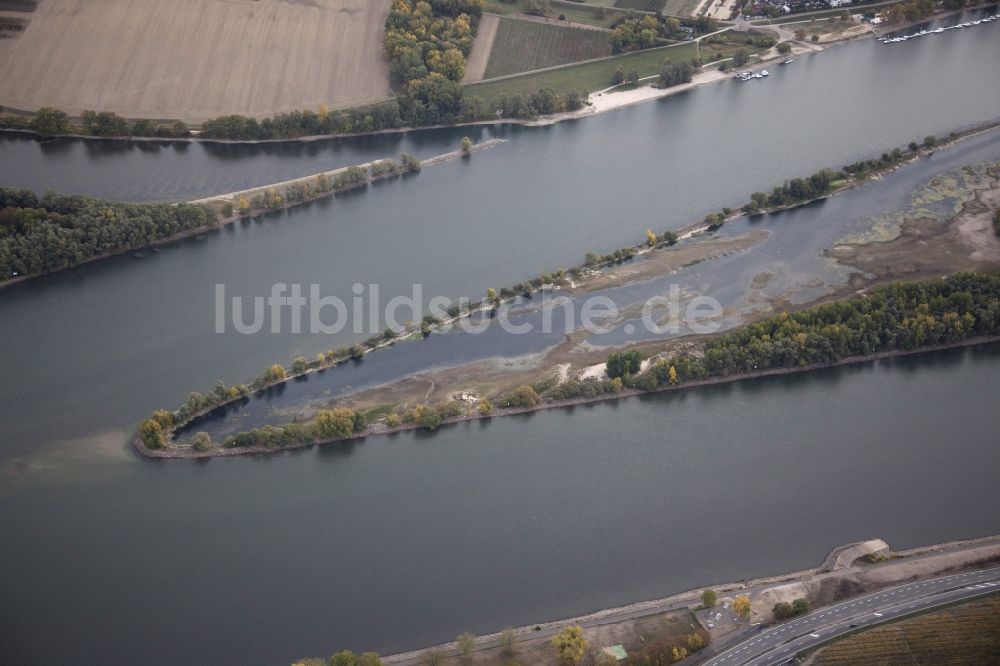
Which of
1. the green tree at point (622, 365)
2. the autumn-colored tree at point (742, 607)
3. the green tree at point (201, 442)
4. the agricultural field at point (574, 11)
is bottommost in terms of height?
the autumn-colored tree at point (742, 607)

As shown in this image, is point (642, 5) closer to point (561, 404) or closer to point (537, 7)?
point (537, 7)

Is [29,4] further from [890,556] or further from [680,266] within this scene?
→ [890,556]

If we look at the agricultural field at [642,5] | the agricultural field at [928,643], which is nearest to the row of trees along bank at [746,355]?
the agricultural field at [928,643]

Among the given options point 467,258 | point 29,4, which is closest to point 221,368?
point 467,258

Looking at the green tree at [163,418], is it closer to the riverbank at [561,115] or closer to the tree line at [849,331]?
the tree line at [849,331]

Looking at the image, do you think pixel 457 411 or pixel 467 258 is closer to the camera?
pixel 457 411
